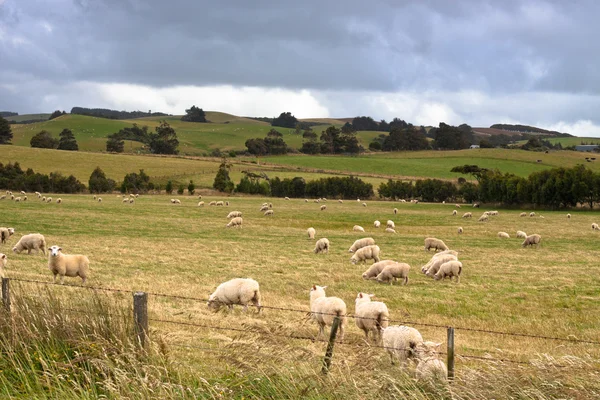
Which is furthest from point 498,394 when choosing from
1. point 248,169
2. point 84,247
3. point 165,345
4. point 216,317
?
point 248,169

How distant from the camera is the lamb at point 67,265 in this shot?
19.0 metres

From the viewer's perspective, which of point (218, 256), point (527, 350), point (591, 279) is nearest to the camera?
point (527, 350)

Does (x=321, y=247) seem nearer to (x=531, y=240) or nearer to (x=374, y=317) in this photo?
(x=531, y=240)

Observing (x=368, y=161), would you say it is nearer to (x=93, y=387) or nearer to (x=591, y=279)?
(x=591, y=279)

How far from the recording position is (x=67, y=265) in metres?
19.2

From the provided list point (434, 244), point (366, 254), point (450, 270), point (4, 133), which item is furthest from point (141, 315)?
point (4, 133)

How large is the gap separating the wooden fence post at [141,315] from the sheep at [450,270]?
627 inches

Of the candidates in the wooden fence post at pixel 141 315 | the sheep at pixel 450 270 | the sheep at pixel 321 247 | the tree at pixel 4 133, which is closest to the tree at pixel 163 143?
the tree at pixel 4 133

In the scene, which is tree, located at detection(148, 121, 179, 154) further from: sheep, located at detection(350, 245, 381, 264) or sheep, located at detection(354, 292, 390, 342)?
sheep, located at detection(354, 292, 390, 342)

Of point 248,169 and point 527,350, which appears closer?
point 527,350

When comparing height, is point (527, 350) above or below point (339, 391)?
below

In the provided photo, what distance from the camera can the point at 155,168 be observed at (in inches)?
4331

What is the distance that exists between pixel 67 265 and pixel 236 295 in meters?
6.71

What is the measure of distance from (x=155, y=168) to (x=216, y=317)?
9837cm
